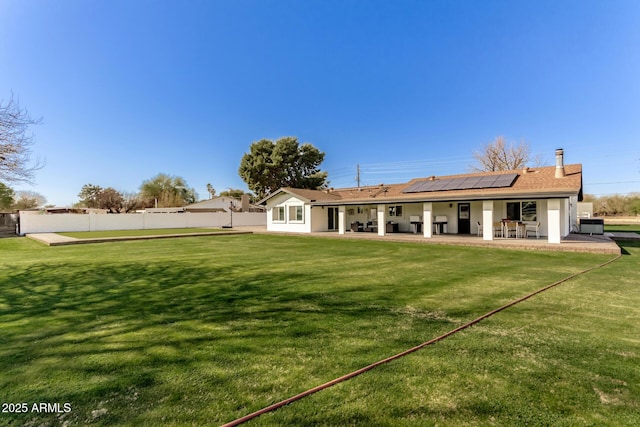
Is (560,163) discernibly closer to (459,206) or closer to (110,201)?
(459,206)

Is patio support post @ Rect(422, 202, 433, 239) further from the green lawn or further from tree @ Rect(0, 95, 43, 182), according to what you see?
tree @ Rect(0, 95, 43, 182)

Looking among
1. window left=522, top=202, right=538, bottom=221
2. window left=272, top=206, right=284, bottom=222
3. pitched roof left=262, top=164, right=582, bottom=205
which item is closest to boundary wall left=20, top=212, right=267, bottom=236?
window left=272, top=206, right=284, bottom=222

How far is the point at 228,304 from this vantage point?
4.59m

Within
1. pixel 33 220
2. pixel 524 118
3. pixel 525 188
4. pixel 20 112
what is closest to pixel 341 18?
pixel 525 188

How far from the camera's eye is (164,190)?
49500mm

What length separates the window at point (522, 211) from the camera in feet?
47.3

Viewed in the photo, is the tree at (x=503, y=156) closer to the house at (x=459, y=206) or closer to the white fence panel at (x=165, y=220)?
the house at (x=459, y=206)

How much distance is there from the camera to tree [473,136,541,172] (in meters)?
29.6

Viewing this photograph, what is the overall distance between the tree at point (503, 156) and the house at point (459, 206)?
12.8 meters

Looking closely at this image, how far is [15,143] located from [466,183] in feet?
63.0

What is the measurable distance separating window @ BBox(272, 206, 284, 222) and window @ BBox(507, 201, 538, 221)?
46.6 ft

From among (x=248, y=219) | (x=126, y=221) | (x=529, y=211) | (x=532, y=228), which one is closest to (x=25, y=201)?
(x=126, y=221)

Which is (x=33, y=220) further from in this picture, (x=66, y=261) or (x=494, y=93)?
(x=494, y=93)

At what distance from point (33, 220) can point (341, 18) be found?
24.7 metres
